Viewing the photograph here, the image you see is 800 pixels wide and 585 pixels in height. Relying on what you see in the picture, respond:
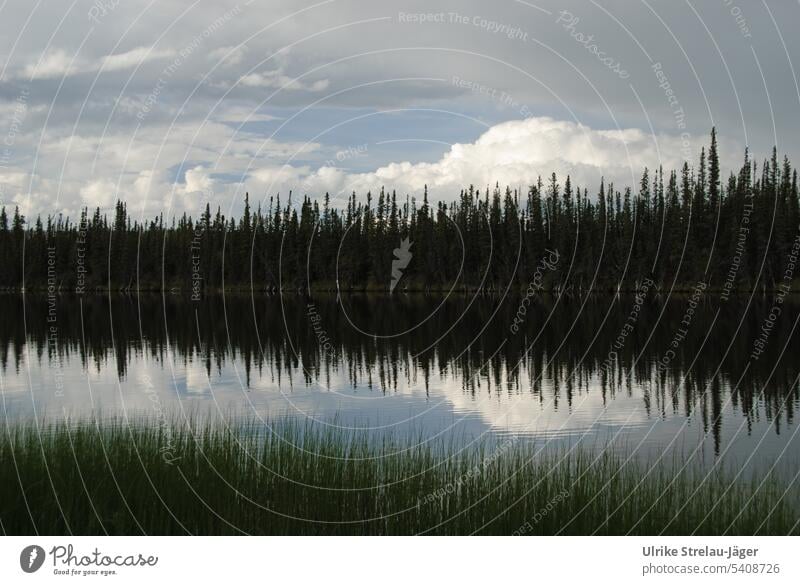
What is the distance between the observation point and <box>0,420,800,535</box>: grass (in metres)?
11.6

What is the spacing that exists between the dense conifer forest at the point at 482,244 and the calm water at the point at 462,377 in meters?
33.1

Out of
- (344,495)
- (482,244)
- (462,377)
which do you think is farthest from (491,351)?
(482,244)

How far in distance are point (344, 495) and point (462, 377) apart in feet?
62.3

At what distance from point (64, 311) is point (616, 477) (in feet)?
243

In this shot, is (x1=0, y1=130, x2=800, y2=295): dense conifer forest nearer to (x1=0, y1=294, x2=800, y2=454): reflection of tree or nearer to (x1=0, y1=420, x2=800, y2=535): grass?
(x1=0, y1=294, x2=800, y2=454): reflection of tree

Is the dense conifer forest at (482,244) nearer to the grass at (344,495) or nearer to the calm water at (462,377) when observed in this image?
the calm water at (462,377)

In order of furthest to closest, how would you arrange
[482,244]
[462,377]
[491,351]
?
[482,244], [491,351], [462,377]

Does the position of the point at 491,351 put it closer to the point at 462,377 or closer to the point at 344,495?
the point at 462,377

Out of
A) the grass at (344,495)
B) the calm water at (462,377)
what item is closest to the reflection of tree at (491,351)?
the calm water at (462,377)

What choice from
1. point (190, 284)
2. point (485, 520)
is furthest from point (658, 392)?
point (190, 284)

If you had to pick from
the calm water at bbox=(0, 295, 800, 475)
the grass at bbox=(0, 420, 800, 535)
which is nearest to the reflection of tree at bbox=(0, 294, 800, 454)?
the calm water at bbox=(0, 295, 800, 475)

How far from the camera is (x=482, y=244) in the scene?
119 metres

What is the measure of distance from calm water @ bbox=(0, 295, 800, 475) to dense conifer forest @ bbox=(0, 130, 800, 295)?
33133mm
